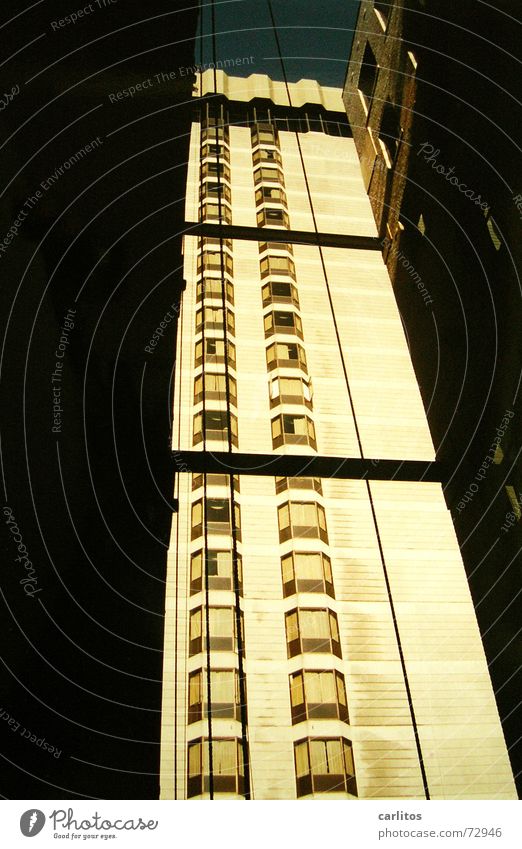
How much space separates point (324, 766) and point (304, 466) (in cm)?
177

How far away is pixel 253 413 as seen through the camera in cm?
363

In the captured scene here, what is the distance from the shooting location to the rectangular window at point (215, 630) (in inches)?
99.7

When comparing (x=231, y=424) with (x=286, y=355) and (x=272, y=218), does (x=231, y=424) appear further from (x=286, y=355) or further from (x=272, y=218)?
(x=272, y=218)

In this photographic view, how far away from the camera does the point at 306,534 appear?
426 centimetres

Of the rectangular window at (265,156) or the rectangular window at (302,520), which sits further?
the rectangular window at (265,156)

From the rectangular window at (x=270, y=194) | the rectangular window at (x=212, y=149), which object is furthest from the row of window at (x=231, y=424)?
the rectangular window at (x=212, y=149)

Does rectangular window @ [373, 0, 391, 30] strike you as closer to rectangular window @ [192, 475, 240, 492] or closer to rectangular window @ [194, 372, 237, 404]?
rectangular window @ [194, 372, 237, 404]

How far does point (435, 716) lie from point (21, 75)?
9.86 ft

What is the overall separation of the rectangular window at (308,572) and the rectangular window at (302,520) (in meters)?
0.12

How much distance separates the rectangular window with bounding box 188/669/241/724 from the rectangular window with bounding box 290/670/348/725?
0.25 metres

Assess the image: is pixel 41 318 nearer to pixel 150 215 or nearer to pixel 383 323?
pixel 150 215

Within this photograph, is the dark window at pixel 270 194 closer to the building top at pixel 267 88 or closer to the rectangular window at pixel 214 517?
the building top at pixel 267 88

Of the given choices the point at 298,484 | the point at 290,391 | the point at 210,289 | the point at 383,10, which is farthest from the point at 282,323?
the point at 383,10

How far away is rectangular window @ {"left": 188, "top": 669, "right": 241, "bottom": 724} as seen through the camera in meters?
2.33
